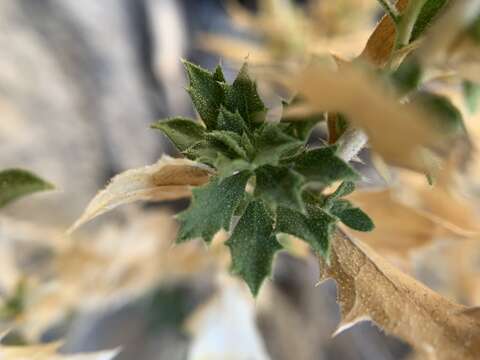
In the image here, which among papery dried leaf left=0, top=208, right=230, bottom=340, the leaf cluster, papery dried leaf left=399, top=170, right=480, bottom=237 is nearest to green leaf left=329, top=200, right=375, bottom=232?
the leaf cluster

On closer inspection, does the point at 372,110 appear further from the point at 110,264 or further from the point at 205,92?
the point at 110,264

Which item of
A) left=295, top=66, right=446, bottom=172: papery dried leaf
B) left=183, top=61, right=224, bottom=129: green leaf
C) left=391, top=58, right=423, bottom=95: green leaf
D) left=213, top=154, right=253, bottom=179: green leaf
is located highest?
left=183, top=61, right=224, bottom=129: green leaf

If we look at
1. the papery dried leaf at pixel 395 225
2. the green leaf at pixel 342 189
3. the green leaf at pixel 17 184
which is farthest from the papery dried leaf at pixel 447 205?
the green leaf at pixel 17 184

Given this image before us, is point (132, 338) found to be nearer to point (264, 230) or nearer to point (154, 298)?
point (154, 298)

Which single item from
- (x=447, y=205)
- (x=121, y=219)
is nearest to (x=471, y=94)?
(x=447, y=205)

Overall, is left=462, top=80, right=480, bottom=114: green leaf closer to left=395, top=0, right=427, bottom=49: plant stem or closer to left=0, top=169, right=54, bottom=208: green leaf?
left=395, top=0, right=427, bottom=49: plant stem

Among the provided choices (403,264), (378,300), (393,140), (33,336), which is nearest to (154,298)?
(33,336)
